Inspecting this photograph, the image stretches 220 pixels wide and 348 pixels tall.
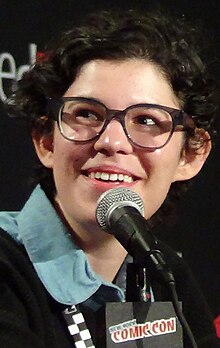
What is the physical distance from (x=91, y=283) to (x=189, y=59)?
1.33 feet

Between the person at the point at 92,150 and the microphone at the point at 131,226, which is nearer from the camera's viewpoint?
the microphone at the point at 131,226

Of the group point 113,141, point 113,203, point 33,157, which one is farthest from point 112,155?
point 33,157

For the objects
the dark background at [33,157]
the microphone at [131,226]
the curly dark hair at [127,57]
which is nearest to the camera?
the microphone at [131,226]

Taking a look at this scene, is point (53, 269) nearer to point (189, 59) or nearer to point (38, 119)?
point (38, 119)

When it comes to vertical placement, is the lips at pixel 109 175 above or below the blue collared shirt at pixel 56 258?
above

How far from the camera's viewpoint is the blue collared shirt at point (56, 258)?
1062 mm

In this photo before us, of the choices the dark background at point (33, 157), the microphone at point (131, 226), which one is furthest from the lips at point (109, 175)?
the dark background at point (33, 157)

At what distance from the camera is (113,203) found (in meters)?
0.87

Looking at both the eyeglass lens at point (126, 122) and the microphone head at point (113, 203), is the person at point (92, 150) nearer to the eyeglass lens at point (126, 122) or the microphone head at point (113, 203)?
the eyeglass lens at point (126, 122)

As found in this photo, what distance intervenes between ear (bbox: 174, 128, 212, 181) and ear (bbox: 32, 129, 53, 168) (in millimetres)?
208

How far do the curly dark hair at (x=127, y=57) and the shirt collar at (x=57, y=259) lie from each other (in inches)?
4.5

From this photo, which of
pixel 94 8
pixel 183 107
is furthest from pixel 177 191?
pixel 94 8

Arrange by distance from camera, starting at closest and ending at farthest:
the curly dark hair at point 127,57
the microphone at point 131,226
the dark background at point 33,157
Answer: the microphone at point 131,226, the curly dark hair at point 127,57, the dark background at point 33,157

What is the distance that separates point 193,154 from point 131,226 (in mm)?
439
